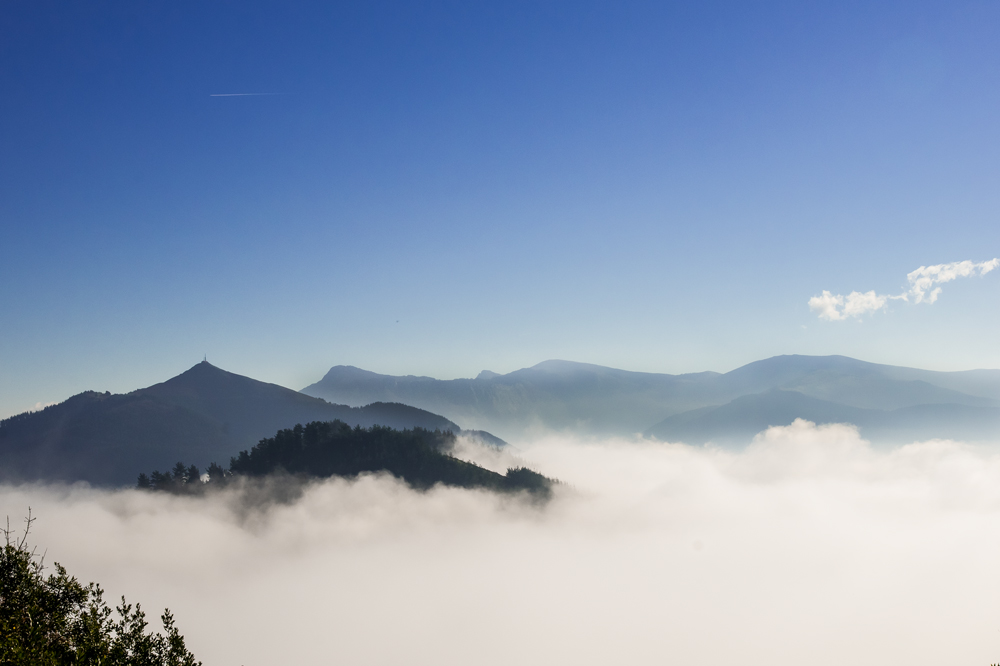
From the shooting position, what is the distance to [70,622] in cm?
3372

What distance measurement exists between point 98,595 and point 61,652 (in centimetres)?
540

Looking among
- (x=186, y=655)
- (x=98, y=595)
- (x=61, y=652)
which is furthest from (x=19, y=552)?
(x=186, y=655)

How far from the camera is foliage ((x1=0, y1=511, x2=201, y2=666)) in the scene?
30.6 m

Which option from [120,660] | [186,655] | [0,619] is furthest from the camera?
[186,655]

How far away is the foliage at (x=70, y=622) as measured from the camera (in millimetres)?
30562

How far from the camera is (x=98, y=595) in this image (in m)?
36.0

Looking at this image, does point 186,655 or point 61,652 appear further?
point 186,655

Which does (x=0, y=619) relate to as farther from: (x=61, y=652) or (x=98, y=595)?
(x=98, y=595)

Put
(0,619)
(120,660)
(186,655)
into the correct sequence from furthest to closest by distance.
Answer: (186,655), (120,660), (0,619)

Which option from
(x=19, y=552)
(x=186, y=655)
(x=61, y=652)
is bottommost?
(x=186, y=655)

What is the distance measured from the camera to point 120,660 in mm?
33344

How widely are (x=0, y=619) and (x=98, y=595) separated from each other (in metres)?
7.23

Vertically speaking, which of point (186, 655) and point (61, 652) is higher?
point (61, 652)

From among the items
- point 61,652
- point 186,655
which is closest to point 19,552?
point 61,652
